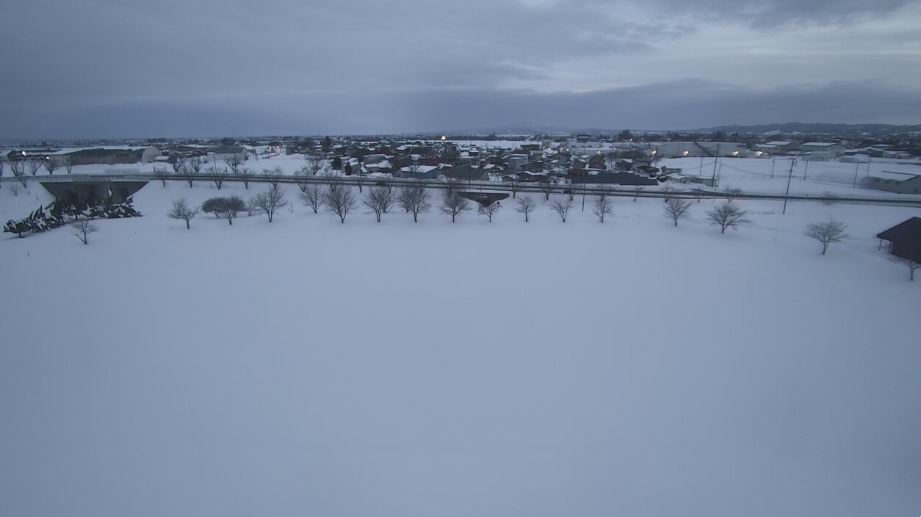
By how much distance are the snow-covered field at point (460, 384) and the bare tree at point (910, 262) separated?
1.27 ft

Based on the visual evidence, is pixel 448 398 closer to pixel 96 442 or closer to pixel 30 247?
pixel 96 442

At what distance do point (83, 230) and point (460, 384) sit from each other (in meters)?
18.2

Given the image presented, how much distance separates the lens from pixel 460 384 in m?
8.78

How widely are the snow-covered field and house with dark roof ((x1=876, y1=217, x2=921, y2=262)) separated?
0.88 meters

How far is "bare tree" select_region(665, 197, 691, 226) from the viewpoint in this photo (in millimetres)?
20531

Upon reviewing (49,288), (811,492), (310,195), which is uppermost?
(310,195)

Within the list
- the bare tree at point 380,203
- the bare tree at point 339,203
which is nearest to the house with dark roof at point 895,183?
the bare tree at point 380,203

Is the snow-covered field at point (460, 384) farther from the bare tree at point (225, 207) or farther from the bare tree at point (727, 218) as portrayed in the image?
the bare tree at point (225, 207)

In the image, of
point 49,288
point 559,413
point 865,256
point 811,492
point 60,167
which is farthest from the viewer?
point 60,167

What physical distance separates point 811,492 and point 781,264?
444 inches

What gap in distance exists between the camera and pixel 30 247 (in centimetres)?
1722

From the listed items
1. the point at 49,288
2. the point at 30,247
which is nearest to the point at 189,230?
the point at 30,247

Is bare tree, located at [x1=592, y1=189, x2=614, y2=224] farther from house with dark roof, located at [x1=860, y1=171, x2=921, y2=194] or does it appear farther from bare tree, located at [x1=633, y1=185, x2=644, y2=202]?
house with dark roof, located at [x1=860, y1=171, x2=921, y2=194]

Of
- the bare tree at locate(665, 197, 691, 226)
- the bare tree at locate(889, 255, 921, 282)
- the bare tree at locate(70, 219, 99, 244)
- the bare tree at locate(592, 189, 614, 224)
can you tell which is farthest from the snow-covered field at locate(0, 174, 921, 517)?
the bare tree at locate(592, 189, 614, 224)
